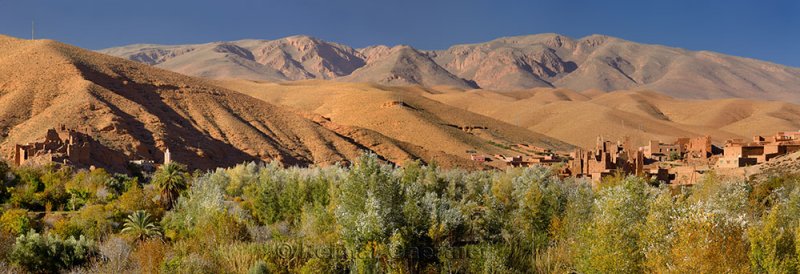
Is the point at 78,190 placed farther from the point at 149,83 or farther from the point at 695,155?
the point at 695,155

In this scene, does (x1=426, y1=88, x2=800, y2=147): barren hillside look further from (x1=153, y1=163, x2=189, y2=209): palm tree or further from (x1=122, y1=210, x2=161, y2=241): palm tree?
(x1=122, y1=210, x2=161, y2=241): palm tree

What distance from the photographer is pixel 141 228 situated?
72.9 feet

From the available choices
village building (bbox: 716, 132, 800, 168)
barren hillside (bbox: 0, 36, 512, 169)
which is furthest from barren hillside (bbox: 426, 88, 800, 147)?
village building (bbox: 716, 132, 800, 168)

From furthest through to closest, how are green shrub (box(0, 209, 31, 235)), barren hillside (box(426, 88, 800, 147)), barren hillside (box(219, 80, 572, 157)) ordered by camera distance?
barren hillside (box(426, 88, 800, 147)) → barren hillside (box(219, 80, 572, 157)) → green shrub (box(0, 209, 31, 235))

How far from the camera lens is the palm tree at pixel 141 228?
21703 millimetres

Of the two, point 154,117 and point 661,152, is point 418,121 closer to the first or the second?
point 661,152

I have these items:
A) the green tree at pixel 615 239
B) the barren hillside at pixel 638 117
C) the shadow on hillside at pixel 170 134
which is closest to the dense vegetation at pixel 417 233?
the green tree at pixel 615 239

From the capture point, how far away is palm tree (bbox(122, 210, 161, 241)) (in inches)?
854

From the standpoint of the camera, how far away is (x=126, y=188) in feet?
115

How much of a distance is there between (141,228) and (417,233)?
11.0m

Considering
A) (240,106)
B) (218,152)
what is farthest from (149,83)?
(218,152)

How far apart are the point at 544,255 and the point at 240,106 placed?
178 ft

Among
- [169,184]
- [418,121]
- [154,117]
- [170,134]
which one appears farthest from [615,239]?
[418,121]

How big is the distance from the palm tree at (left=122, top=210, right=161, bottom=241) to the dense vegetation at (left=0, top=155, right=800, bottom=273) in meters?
0.06
